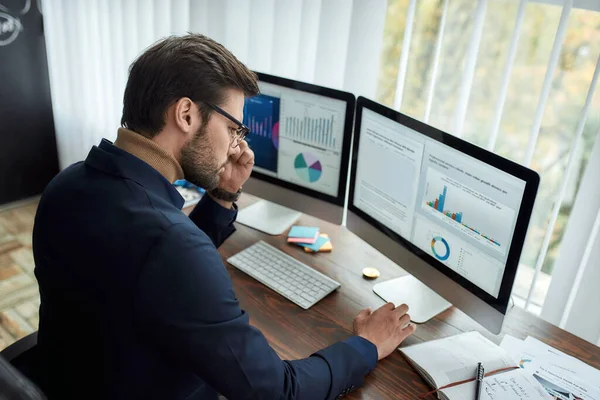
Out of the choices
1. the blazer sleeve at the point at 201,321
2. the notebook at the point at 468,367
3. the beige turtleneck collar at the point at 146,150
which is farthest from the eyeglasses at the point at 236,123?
the notebook at the point at 468,367

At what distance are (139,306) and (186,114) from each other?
0.38 meters

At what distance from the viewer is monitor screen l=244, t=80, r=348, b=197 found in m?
1.53

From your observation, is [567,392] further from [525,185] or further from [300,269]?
[300,269]

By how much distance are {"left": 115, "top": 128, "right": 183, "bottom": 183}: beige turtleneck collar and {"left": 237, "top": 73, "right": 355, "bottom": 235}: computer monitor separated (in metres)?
0.57

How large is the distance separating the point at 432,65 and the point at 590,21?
474mm

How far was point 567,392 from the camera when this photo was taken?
1137mm

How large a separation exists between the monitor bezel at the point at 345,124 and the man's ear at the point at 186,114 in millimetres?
522

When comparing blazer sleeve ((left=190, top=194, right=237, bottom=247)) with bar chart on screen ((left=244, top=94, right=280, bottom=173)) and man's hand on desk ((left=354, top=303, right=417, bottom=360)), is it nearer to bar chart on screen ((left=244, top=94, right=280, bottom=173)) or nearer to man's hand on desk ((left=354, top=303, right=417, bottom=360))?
bar chart on screen ((left=244, top=94, right=280, bottom=173))

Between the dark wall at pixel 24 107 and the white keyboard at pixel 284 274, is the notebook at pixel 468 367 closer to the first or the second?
the white keyboard at pixel 284 274

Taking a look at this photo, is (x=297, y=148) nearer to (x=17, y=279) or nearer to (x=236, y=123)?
(x=236, y=123)

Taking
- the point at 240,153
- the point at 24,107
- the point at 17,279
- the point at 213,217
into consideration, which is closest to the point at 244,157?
the point at 240,153

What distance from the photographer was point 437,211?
4.21ft

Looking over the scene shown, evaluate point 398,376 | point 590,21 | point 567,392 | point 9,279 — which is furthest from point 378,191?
point 9,279

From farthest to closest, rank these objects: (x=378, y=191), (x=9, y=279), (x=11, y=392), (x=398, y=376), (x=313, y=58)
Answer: (x=9, y=279), (x=313, y=58), (x=378, y=191), (x=398, y=376), (x=11, y=392)
